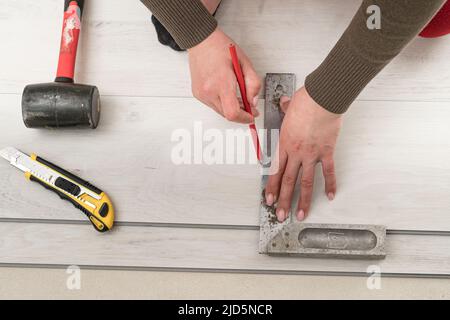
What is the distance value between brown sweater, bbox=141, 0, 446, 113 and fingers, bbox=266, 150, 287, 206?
6.6 inches

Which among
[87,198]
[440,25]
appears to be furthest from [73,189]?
[440,25]

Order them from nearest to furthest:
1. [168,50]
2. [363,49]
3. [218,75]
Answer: [363,49], [218,75], [168,50]

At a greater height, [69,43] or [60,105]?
[69,43]

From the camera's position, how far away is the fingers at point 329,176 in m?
0.86

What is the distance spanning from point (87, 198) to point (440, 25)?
766 millimetres

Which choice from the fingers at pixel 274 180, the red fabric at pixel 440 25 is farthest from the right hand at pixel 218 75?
the red fabric at pixel 440 25

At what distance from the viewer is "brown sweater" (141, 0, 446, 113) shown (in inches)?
24.5

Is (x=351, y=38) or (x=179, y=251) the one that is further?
(x=179, y=251)

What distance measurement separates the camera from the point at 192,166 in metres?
0.94

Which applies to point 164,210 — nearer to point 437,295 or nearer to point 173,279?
point 173,279

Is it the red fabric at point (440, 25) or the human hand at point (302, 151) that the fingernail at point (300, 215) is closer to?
the human hand at point (302, 151)

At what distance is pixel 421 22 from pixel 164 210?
572 millimetres

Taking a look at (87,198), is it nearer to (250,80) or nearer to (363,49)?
(250,80)
